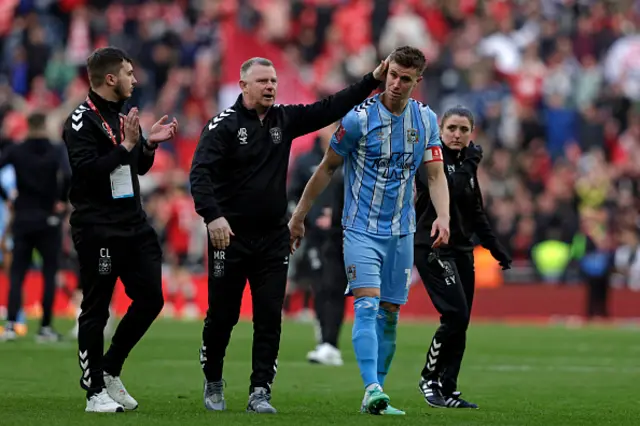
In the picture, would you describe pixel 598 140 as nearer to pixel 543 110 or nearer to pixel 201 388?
pixel 543 110

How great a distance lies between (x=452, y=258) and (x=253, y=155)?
2.01 m

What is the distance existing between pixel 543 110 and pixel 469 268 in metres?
18.8

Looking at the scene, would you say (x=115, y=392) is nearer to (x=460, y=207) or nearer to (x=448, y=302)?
(x=448, y=302)

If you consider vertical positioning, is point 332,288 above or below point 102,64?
below

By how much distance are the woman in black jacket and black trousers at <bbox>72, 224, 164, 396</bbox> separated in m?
2.13

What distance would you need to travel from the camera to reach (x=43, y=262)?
17828mm

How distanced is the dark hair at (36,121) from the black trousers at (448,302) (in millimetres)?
7330

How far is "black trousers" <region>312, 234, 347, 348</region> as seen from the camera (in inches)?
617

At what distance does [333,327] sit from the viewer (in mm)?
15781

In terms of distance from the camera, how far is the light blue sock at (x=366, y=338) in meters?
9.73

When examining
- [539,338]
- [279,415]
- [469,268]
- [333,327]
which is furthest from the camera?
[539,338]

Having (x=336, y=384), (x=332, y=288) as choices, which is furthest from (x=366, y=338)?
(x=332, y=288)


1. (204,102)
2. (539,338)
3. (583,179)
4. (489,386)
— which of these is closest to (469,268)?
(489,386)

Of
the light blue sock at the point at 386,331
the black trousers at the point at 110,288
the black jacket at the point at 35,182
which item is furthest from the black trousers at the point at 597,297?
the black trousers at the point at 110,288
